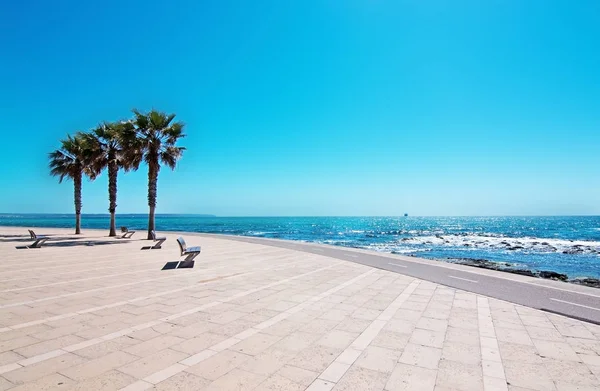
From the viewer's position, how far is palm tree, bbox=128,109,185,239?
21453mm

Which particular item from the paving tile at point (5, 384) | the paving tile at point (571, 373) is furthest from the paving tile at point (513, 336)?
the paving tile at point (5, 384)

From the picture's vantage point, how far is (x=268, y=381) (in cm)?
364

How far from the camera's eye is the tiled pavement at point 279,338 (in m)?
3.72

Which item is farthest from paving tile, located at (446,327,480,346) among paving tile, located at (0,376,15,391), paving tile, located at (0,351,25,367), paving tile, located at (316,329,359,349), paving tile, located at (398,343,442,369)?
paving tile, located at (0,351,25,367)

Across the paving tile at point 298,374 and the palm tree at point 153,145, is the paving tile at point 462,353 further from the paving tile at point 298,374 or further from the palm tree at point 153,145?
the palm tree at point 153,145

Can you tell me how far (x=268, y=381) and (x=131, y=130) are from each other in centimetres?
2137

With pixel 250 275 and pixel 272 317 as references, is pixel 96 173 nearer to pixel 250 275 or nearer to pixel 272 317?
pixel 250 275

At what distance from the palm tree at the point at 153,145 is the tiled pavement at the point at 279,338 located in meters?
14.2

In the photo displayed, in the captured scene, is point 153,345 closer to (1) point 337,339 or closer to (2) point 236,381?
(2) point 236,381

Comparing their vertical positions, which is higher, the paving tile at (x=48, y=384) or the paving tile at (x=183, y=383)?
the paving tile at (x=48, y=384)

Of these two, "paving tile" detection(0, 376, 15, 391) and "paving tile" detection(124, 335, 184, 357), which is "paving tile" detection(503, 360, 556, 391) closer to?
"paving tile" detection(124, 335, 184, 357)

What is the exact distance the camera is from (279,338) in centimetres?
496

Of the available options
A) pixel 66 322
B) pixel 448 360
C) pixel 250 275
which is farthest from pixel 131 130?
pixel 448 360

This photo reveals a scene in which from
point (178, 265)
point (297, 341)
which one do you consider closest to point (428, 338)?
point (297, 341)
